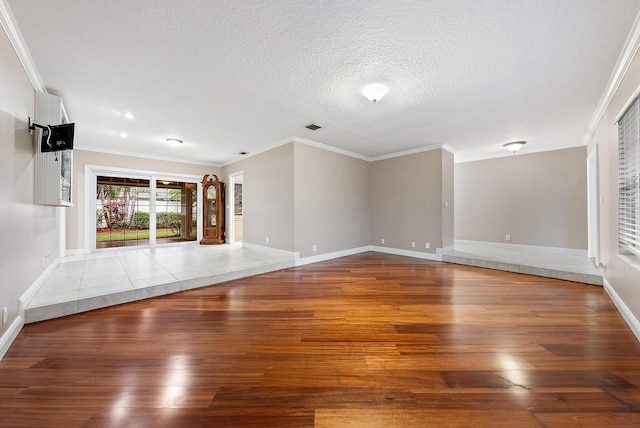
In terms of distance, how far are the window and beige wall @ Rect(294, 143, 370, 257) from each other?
4.26 m

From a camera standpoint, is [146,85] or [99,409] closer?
[99,409]

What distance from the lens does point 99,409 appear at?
1335 millimetres

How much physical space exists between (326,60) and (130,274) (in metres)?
4.10

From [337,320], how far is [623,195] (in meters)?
3.51

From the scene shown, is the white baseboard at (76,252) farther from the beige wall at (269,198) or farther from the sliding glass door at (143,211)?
the beige wall at (269,198)

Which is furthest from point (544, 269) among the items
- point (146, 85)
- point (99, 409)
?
point (146, 85)

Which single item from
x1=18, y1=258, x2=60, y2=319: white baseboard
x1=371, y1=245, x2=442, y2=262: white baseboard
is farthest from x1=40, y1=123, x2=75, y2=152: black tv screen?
x1=371, y1=245, x2=442, y2=262: white baseboard

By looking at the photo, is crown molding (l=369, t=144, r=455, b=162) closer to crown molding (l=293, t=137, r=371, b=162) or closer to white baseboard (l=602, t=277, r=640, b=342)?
crown molding (l=293, t=137, r=371, b=162)

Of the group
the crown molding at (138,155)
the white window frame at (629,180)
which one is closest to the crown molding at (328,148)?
the crown molding at (138,155)

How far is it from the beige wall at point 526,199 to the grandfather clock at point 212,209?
707cm

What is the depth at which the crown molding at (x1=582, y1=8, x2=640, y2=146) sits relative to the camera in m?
2.02

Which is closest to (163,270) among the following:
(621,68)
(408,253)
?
(408,253)

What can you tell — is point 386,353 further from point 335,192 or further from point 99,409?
point 335,192

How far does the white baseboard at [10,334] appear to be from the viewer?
184 cm
